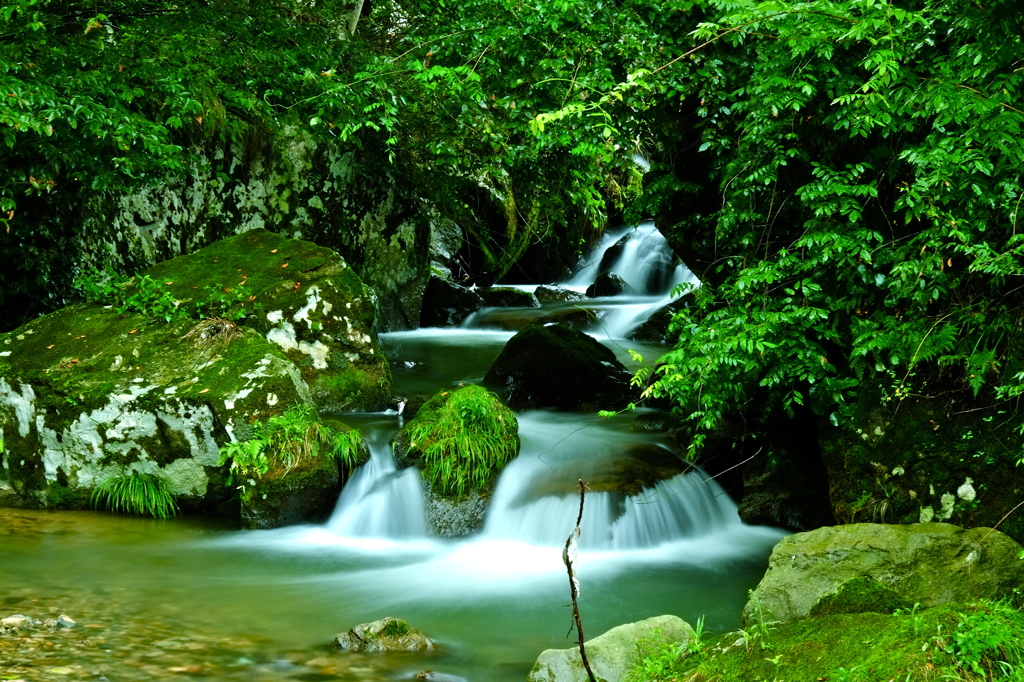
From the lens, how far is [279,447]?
6.55 meters

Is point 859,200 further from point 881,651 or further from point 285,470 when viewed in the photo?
point 285,470

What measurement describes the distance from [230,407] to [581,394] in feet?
12.6

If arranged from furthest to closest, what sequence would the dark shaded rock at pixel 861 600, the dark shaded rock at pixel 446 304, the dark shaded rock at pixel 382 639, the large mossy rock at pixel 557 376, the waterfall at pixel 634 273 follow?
the dark shaded rock at pixel 446 304 → the waterfall at pixel 634 273 → the large mossy rock at pixel 557 376 → the dark shaded rock at pixel 382 639 → the dark shaded rock at pixel 861 600

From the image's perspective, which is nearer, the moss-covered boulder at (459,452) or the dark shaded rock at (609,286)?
the moss-covered boulder at (459,452)

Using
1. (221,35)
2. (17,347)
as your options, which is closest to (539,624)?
(17,347)

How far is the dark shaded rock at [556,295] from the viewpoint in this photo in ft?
50.6

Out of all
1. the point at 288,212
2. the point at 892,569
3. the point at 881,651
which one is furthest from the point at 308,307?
the point at 881,651

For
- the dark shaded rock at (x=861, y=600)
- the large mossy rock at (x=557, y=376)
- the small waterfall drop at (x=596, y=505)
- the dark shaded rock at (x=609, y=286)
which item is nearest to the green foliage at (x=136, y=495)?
the small waterfall drop at (x=596, y=505)

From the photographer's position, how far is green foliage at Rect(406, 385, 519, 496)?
666cm

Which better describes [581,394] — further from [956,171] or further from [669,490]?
[956,171]

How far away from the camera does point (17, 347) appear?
7.48 m

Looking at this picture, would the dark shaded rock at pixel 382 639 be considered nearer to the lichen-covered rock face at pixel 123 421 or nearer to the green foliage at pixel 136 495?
the lichen-covered rock face at pixel 123 421

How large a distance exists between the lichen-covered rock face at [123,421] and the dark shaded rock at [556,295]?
882cm

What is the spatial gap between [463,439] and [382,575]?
4.54 ft
